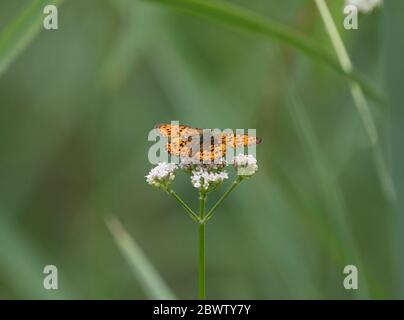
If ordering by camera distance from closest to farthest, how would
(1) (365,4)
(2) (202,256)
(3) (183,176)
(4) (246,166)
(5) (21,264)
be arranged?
1. (2) (202,256)
2. (4) (246,166)
3. (1) (365,4)
4. (5) (21,264)
5. (3) (183,176)

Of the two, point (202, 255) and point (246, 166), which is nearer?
point (202, 255)

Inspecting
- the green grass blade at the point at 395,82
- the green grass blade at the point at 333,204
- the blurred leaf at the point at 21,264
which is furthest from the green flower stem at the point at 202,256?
the blurred leaf at the point at 21,264

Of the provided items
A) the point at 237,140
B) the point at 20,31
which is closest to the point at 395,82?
the point at 237,140

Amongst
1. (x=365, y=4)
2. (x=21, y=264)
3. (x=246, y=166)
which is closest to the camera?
(x=246, y=166)

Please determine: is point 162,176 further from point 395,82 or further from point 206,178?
point 395,82

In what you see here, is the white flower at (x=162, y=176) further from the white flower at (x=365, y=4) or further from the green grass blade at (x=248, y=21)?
the white flower at (x=365, y=4)

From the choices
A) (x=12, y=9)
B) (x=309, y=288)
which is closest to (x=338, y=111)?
(x=309, y=288)
